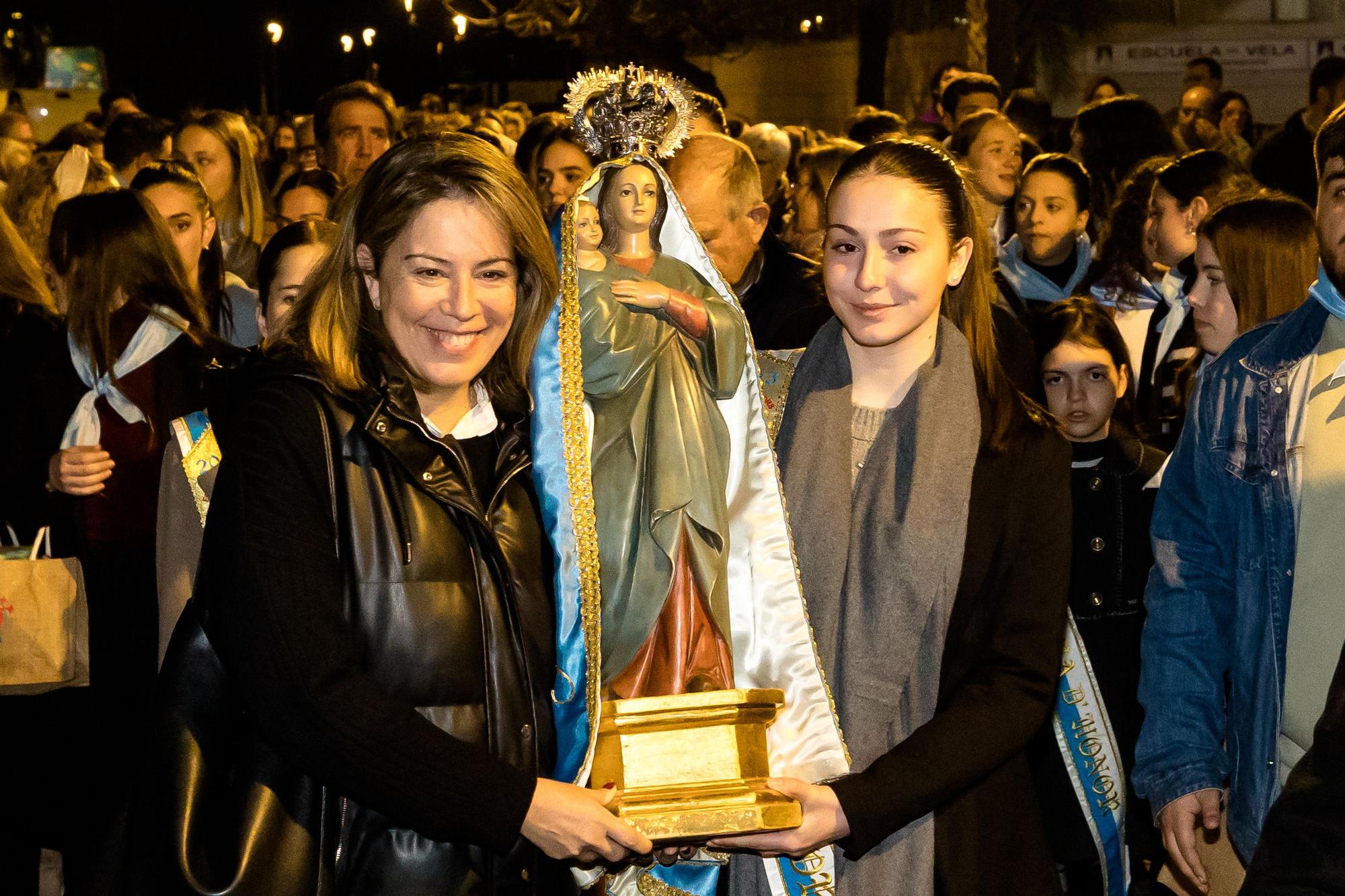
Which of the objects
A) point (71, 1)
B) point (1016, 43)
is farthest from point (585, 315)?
point (71, 1)

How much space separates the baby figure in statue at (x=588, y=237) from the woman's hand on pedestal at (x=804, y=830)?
3.23ft

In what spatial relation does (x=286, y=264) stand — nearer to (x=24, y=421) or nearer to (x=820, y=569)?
(x=24, y=421)

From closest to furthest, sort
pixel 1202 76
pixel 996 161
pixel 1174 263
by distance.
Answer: pixel 1174 263 → pixel 996 161 → pixel 1202 76

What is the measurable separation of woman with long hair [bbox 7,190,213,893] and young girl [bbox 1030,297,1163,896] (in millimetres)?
2693

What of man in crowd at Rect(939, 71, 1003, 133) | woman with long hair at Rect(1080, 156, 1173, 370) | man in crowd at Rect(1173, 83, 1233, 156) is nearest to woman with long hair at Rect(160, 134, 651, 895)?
woman with long hair at Rect(1080, 156, 1173, 370)

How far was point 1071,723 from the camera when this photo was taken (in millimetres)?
4094

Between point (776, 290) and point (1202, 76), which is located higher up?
point (1202, 76)

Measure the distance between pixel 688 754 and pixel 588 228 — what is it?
0.98 metres

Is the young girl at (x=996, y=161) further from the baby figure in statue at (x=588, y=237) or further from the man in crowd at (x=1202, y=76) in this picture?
the baby figure in statue at (x=588, y=237)

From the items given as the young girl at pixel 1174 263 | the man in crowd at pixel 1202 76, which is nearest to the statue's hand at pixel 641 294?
the young girl at pixel 1174 263

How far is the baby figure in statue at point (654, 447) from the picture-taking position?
9.11 feet

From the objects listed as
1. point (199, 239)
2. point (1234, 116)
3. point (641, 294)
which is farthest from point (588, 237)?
point (1234, 116)

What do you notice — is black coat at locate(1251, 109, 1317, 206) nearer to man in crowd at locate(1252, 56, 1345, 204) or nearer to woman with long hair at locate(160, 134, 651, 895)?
man in crowd at locate(1252, 56, 1345, 204)

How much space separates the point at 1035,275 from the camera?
22.7 ft
